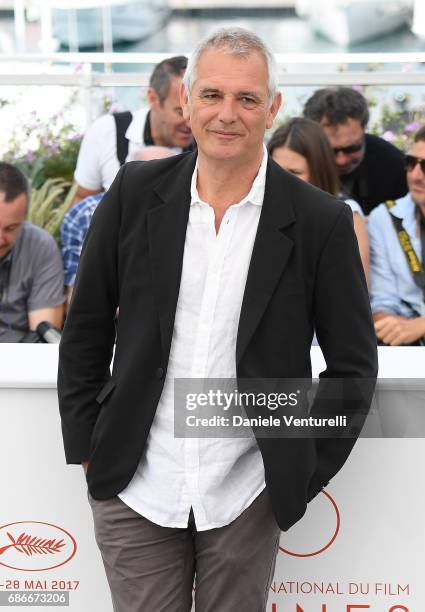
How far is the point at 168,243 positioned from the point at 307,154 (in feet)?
6.40

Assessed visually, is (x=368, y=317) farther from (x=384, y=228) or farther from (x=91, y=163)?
(x=91, y=163)

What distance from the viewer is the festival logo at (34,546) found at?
216cm

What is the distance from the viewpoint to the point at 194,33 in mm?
16156

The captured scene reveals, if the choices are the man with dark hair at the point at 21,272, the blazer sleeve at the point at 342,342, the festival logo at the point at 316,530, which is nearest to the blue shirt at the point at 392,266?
the man with dark hair at the point at 21,272

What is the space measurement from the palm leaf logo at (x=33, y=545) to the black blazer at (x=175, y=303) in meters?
0.42

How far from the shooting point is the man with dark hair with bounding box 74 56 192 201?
4242 millimetres

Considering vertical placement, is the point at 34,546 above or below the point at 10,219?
below

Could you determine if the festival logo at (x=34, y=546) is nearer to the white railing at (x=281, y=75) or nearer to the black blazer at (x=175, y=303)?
the black blazer at (x=175, y=303)

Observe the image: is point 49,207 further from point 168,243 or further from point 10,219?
point 168,243

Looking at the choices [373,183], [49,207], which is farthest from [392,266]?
[49,207]

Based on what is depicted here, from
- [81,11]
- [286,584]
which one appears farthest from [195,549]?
[81,11]

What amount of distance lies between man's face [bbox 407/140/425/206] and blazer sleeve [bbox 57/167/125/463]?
214 centimetres

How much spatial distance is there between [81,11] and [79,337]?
10.4 metres

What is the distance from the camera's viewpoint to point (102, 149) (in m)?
4.49
